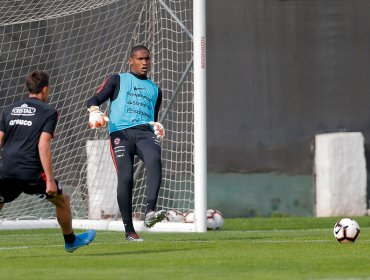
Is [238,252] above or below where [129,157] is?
below

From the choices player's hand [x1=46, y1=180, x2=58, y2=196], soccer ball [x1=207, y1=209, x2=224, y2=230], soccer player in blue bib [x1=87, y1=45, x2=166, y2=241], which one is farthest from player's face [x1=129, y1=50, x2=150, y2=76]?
soccer ball [x1=207, y1=209, x2=224, y2=230]

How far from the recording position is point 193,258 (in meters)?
8.15

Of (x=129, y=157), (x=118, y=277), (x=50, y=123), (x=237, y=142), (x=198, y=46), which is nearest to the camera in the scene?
(x=118, y=277)

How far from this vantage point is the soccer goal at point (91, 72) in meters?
14.4

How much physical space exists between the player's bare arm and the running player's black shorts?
0.11m

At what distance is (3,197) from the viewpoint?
8.54 meters

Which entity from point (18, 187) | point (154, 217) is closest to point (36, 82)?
point (18, 187)

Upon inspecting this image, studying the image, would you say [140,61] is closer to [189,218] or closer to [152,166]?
[152,166]

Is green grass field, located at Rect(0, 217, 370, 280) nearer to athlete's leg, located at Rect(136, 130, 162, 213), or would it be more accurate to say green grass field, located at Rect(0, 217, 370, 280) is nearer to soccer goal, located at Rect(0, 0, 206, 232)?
athlete's leg, located at Rect(136, 130, 162, 213)

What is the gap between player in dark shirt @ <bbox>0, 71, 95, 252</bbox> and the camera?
27.4 ft

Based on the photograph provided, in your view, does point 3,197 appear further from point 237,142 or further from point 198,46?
point 237,142

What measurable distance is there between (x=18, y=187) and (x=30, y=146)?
0.34 m

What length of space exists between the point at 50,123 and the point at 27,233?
5390mm

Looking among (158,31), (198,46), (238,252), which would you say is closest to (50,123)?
(238,252)
